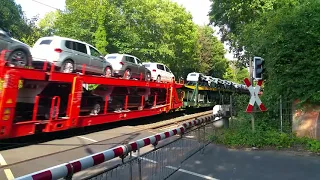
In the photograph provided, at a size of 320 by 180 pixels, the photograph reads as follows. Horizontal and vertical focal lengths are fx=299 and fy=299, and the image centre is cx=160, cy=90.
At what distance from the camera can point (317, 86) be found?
872 cm

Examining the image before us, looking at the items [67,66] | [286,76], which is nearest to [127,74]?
[67,66]

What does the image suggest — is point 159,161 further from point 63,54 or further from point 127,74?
point 127,74

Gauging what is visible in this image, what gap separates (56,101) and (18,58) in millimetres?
2106

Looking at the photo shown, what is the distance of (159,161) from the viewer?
5.51m

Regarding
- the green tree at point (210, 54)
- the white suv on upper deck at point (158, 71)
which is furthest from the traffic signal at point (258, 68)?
the green tree at point (210, 54)

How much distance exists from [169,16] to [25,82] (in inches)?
978

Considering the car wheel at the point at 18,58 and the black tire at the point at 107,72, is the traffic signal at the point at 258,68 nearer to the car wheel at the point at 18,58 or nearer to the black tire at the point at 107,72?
the black tire at the point at 107,72

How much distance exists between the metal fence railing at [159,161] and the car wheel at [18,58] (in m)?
5.41

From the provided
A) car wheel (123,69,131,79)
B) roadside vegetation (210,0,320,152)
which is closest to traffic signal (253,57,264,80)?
roadside vegetation (210,0,320,152)

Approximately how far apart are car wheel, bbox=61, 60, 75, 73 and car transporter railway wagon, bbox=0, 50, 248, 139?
1.96 ft

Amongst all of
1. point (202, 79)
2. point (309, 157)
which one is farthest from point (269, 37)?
point (202, 79)

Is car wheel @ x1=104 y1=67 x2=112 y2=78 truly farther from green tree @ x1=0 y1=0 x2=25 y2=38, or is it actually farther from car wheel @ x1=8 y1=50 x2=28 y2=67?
green tree @ x1=0 y1=0 x2=25 y2=38

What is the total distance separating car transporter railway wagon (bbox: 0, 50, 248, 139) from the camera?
26.3 ft

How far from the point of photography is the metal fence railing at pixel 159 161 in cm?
418
